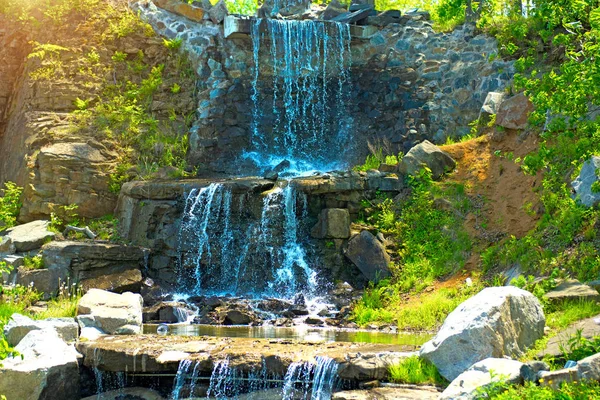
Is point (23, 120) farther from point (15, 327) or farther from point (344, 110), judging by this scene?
point (15, 327)

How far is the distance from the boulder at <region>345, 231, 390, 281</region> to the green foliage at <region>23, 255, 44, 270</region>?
18.8ft

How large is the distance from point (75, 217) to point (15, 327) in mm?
6950

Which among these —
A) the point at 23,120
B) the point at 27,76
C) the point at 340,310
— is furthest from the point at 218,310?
the point at 27,76

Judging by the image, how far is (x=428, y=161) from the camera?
15555 mm

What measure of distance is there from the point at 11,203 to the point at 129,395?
902cm

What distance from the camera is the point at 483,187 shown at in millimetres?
14812

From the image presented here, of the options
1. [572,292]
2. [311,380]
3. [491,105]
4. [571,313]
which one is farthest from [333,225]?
[311,380]

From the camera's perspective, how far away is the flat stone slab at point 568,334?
7.62 m

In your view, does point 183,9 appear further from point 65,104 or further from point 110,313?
point 110,313

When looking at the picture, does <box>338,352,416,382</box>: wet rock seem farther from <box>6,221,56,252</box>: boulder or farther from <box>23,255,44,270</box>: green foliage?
<box>6,221,56,252</box>: boulder

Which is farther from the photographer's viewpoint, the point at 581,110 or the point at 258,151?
the point at 258,151

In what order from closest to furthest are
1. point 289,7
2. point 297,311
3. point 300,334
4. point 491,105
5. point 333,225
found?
point 300,334
point 297,311
point 333,225
point 491,105
point 289,7

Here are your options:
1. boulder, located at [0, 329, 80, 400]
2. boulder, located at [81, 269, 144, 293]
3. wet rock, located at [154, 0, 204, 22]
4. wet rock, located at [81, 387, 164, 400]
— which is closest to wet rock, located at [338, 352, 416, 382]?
wet rock, located at [81, 387, 164, 400]

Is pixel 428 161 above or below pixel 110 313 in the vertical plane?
above
